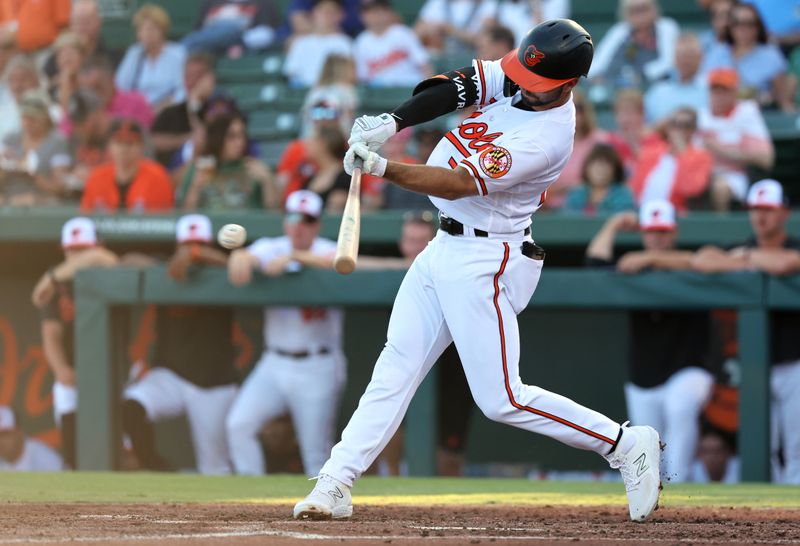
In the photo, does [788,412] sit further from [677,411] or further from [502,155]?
[502,155]

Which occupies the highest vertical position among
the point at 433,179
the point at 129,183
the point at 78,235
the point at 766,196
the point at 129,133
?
the point at 129,133

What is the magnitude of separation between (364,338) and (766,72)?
9.98 feet

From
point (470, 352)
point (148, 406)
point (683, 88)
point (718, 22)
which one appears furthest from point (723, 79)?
point (470, 352)

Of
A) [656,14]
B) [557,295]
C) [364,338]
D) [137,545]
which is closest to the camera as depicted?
[137,545]

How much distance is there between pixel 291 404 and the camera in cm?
716

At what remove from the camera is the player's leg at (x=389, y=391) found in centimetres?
395

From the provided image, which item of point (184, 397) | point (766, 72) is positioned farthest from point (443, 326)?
point (766, 72)

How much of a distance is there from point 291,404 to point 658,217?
222 centimetres

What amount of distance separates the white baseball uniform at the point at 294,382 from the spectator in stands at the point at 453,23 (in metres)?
2.80

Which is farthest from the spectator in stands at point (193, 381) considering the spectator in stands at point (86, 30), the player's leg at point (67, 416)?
the spectator in stands at point (86, 30)

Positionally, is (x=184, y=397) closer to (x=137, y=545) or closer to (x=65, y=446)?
(x=65, y=446)

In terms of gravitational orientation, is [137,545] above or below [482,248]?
below

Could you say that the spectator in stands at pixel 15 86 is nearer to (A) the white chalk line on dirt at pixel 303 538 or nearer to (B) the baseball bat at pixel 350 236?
(B) the baseball bat at pixel 350 236

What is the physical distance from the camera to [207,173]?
8.16 m
